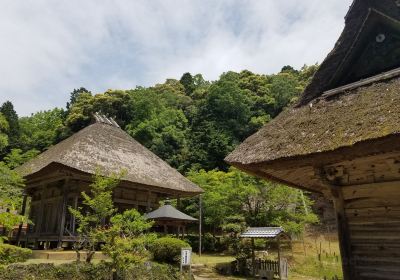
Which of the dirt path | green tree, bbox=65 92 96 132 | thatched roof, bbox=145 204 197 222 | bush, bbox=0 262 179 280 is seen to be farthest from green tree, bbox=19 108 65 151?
bush, bbox=0 262 179 280

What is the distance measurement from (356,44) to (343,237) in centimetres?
380

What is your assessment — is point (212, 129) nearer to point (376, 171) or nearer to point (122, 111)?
point (122, 111)

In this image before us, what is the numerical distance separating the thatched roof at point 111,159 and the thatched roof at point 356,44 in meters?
11.7

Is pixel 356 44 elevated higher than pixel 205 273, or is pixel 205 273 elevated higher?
pixel 356 44

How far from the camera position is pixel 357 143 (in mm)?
5254

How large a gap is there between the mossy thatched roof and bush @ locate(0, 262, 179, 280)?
809 centimetres

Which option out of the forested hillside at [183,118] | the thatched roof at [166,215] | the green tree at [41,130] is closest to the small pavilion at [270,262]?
the thatched roof at [166,215]

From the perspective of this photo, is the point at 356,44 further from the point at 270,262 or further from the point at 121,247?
the point at 270,262

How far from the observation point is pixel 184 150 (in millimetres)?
44312

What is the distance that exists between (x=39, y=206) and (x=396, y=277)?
63.2 ft

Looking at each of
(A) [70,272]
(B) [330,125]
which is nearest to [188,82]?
(A) [70,272]

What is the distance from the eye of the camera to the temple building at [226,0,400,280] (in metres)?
5.58

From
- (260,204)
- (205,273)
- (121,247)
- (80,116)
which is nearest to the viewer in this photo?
(121,247)

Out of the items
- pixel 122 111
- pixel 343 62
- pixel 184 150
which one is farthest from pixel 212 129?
pixel 343 62
